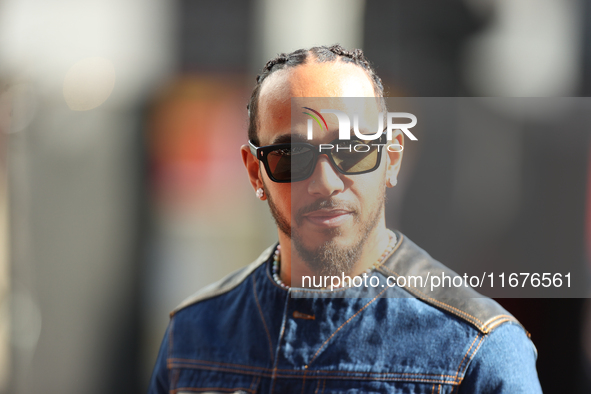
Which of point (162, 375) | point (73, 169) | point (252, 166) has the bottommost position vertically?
point (162, 375)

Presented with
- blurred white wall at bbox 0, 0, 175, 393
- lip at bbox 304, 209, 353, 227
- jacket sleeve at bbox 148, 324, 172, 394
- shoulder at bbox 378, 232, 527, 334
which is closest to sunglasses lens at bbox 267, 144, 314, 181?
lip at bbox 304, 209, 353, 227

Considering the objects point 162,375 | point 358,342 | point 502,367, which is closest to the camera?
point 502,367

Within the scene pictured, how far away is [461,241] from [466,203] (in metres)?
0.10

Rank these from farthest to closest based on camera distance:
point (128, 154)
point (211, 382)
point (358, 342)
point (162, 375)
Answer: point (128, 154) < point (162, 375) < point (211, 382) < point (358, 342)

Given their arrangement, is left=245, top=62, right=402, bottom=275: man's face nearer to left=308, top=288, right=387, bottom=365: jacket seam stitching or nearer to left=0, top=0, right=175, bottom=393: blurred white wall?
left=308, top=288, right=387, bottom=365: jacket seam stitching

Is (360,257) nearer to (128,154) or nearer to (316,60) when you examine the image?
(316,60)

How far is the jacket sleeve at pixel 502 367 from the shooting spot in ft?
3.92

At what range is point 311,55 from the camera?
1.26 meters

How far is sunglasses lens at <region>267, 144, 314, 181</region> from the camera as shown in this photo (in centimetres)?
126

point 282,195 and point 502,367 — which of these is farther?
point 282,195

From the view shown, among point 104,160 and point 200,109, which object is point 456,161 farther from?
point 104,160

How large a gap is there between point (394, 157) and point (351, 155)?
13 centimetres

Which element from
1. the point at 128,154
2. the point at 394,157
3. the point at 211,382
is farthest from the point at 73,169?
the point at 394,157

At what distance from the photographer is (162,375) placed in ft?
5.29
